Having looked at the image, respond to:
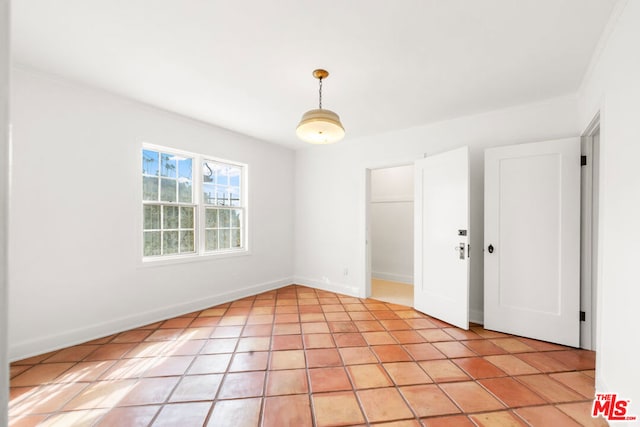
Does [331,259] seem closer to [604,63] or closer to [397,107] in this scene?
[397,107]

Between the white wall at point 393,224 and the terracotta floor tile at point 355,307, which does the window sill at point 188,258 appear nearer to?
the terracotta floor tile at point 355,307

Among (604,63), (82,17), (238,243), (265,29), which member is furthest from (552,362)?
(82,17)

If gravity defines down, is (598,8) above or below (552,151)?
above

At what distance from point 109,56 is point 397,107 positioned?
2.78 meters

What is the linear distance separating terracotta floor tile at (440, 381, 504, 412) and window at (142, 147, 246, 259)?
3.22m

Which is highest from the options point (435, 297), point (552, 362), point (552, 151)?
point (552, 151)

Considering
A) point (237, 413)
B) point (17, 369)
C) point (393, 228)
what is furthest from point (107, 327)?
point (393, 228)

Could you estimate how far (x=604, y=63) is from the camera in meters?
2.01

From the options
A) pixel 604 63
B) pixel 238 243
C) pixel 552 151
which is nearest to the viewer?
pixel 604 63

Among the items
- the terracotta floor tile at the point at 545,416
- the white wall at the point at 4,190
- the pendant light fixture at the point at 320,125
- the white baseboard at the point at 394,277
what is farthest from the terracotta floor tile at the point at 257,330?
the white baseboard at the point at 394,277

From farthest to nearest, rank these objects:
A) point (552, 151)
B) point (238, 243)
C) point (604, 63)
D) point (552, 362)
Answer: point (238, 243) < point (552, 151) < point (552, 362) < point (604, 63)

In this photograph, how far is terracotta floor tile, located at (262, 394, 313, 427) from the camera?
172 cm

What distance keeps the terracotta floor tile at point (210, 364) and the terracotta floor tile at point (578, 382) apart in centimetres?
264

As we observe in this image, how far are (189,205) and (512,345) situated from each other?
3964 mm
